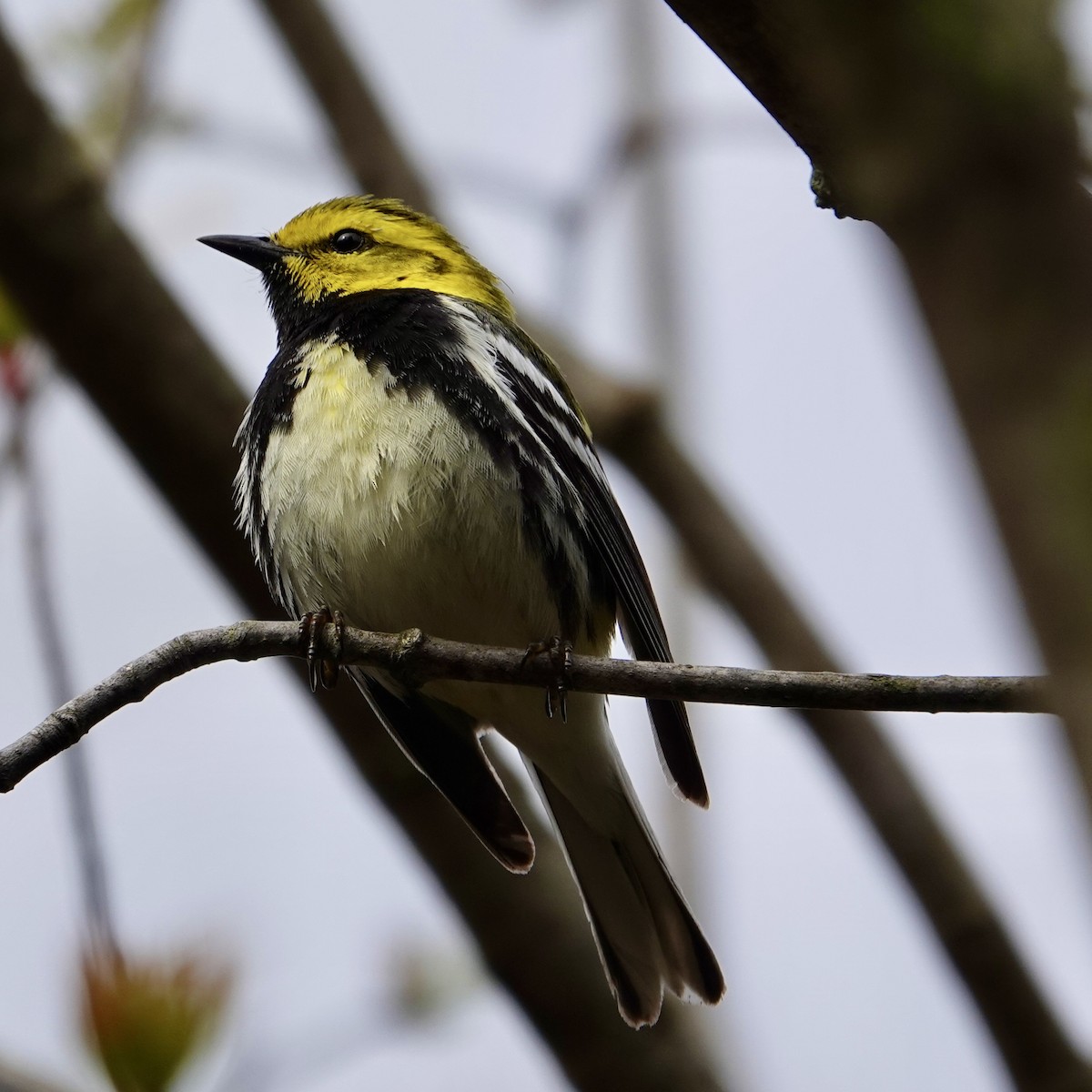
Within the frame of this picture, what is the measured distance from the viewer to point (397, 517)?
11.5ft

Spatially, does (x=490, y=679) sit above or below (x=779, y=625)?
below

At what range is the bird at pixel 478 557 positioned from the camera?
3.55 m

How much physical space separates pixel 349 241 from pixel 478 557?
161cm

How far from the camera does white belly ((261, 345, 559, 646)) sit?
11.6ft

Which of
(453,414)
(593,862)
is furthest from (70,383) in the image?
(593,862)

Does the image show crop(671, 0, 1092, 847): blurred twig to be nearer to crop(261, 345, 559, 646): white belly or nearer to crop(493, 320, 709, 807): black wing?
crop(261, 345, 559, 646): white belly

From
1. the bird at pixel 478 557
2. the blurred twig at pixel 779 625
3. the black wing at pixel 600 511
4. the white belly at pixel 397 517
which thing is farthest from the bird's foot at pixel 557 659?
the blurred twig at pixel 779 625

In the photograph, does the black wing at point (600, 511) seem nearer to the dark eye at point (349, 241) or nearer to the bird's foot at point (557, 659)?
the bird's foot at point (557, 659)

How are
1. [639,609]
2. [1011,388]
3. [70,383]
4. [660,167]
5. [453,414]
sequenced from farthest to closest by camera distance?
1. [660,167]
2. [70,383]
3. [639,609]
4. [453,414]
5. [1011,388]

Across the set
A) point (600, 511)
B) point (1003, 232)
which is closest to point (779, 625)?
point (600, 511)

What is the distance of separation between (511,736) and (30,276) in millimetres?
1889

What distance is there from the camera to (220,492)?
4.12m

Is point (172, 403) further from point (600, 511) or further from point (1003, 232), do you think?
point (1003, 232)

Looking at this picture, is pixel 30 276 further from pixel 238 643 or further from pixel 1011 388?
pixel 1011 388
